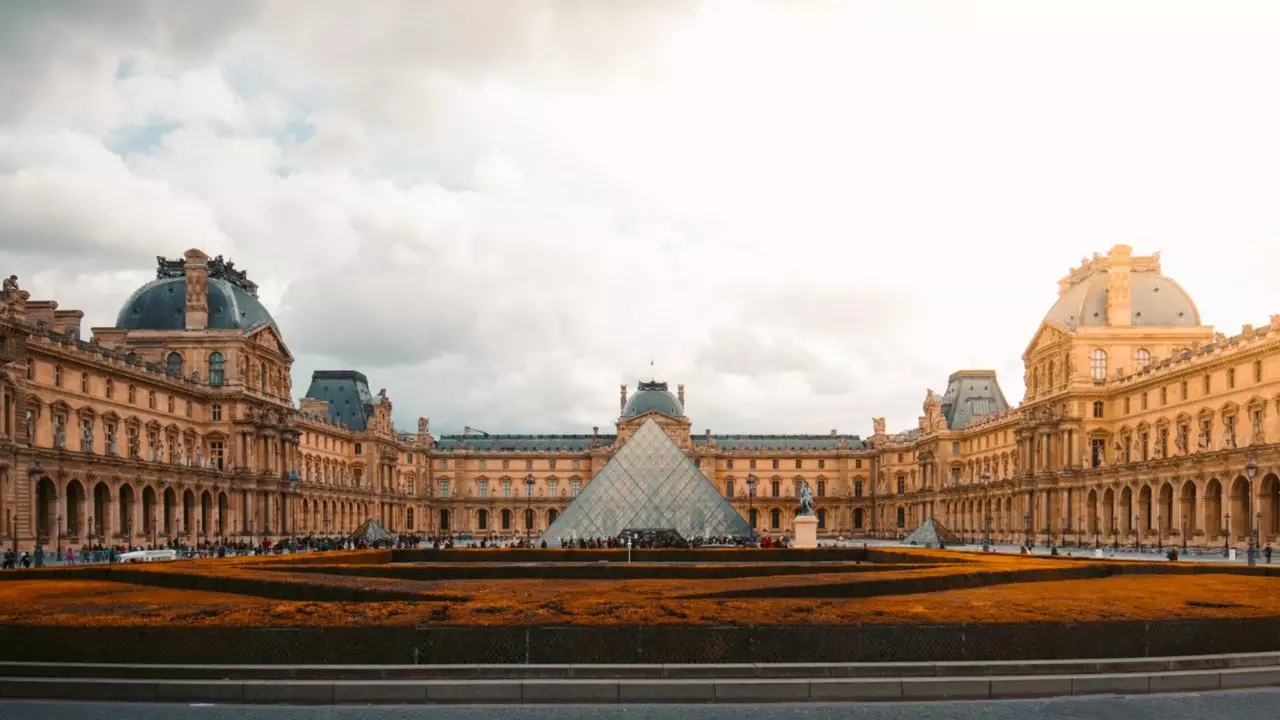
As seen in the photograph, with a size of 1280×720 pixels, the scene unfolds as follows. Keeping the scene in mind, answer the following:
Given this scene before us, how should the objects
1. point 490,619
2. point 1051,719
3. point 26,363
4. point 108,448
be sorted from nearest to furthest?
point 1051,719 < point 490,619 < point 26,363 < point 108,448

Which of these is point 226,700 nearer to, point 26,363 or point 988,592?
point 988,592

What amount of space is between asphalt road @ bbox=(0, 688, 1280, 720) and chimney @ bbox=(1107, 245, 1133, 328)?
6008 cm

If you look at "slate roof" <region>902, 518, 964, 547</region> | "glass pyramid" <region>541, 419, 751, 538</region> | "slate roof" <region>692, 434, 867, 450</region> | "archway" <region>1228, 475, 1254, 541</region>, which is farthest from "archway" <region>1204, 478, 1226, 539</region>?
"slate roof" <region>692, 434, 867, 450</region>

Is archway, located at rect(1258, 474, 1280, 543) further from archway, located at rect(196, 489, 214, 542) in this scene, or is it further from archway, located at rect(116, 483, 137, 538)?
archway, located at rect(196, 489, 214, 542)

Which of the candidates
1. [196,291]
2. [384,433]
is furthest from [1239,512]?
[384,433]

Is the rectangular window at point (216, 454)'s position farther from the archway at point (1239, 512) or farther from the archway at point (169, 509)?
the archway at point (1239, 512)

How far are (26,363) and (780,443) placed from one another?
83.0 meters

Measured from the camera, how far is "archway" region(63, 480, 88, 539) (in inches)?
2041

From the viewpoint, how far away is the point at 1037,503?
7194 centimetres

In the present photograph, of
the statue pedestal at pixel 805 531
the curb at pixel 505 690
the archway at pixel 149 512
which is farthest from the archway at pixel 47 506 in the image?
the curb at pixel 505 690

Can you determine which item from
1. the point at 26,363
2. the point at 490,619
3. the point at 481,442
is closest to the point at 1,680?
the point at 490,619

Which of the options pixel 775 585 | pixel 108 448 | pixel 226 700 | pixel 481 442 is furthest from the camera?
pixel 481 442

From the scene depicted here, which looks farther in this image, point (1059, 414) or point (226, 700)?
point (1059, 414)

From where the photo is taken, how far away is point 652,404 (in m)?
118
